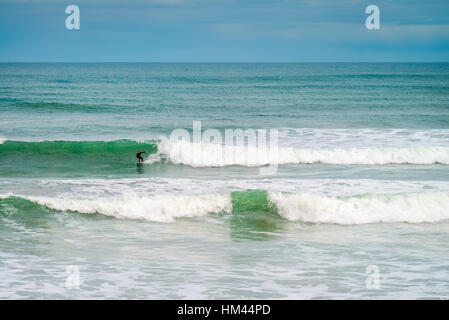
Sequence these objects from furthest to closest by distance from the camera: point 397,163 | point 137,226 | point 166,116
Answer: point 166,116 → point 397,163 → point 137,226

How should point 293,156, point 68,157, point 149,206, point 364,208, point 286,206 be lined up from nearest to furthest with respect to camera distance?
point 364,208
point 149,206
point 286,206
point 293,156
point 68,157

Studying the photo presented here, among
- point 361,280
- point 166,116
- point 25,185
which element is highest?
point 166,116

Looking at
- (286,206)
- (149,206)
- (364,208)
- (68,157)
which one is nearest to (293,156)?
(286,206)

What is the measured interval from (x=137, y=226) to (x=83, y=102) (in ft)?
85.4

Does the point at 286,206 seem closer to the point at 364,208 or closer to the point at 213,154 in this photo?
the point at 364,208

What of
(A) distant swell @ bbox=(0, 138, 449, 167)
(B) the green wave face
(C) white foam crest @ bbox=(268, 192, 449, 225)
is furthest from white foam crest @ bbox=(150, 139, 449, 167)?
(C) white foam crest @ bbox=(268, 192, 449, 225)

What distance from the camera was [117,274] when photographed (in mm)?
9562

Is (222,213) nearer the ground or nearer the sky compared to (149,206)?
nearer the ground

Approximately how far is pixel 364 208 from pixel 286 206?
6.33 ft

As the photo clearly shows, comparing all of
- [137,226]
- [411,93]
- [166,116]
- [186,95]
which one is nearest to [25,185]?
[137,226]

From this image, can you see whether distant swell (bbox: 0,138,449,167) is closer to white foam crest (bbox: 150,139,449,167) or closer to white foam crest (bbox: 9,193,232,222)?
white foam crest (bbox: 150,139,449,167)

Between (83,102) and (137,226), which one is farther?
(83,102)

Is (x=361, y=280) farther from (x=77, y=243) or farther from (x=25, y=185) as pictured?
(x=25, y=185)

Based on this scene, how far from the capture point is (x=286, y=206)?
14.1 metres
